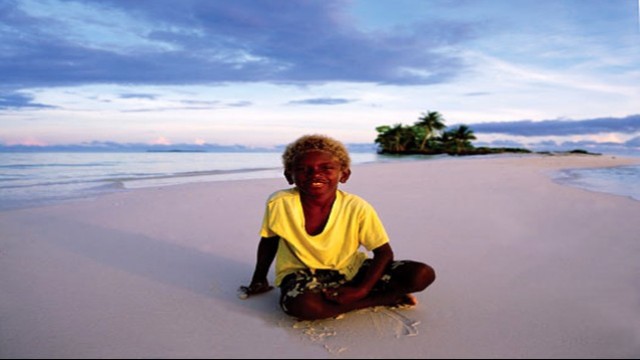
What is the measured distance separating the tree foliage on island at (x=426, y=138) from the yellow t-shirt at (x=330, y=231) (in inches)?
2736

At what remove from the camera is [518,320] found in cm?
253

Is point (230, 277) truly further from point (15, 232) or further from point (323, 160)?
point (15, 232)

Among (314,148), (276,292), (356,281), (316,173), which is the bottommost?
(276,292)

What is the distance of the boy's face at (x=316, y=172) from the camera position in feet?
8.54

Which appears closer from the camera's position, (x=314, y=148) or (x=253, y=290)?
(x=314, y=148)

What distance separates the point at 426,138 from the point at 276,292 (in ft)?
233

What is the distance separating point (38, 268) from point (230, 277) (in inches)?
59.2

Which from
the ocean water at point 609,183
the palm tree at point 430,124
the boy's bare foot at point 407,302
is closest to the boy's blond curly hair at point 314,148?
the boy's bare foot at point 407,302

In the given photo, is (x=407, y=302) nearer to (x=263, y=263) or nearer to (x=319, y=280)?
(x=319, y=280)

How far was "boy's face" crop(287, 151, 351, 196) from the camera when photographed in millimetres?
2604

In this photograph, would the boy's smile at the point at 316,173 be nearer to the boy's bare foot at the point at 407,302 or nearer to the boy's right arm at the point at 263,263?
the boy's right arm at the point at 263,263

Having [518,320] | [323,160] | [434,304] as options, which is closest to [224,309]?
[323,160]

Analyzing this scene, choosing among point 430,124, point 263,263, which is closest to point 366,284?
point 263,263

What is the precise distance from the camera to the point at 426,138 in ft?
236
